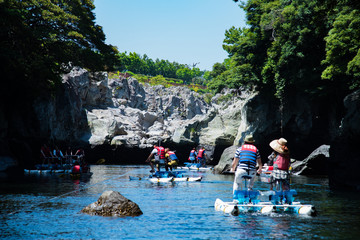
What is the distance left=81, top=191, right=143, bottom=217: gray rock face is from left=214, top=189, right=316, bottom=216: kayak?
2.58m

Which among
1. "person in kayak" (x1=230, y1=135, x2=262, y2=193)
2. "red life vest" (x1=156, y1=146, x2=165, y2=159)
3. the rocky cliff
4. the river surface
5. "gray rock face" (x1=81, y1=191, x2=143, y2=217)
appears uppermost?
the rocky cliff

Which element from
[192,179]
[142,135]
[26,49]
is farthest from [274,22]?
[142,135]

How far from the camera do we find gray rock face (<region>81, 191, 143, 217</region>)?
10078 mm

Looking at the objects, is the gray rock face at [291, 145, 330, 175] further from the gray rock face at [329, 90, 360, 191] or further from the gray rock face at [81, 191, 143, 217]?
the gray rock face at [81, 191, 143, 217]

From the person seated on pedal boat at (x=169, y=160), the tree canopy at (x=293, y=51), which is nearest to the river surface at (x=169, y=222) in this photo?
the person seated on pedal boat at (x=169, y=160)

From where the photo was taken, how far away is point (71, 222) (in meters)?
9.20

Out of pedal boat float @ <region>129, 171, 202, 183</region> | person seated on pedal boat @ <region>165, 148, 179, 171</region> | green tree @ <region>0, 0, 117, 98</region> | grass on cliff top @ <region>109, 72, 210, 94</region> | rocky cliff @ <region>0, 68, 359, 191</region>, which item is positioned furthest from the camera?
grass on cliff top @ <region>109, 72, 210, 94</region>

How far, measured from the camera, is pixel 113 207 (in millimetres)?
10141

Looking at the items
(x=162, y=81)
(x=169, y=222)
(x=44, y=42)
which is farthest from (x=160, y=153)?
(x=162, y=81)

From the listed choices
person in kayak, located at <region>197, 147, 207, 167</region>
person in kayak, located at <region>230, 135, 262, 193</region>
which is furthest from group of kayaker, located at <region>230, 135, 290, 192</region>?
person in kayak, located at <region>197, 147, 207, 167</region>

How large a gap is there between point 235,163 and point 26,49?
72.4 ft

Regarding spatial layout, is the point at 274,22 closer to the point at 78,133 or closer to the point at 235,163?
the point at 235,163

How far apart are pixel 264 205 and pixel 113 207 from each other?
419 cm

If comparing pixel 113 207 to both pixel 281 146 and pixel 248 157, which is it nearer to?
pixel 248 157
